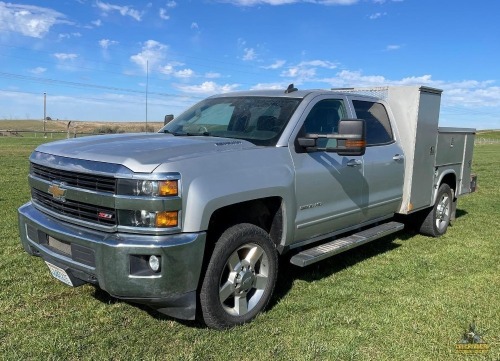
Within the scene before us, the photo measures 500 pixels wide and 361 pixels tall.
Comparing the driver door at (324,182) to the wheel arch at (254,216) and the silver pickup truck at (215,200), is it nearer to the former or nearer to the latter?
the silver pickup truck at (215,200)

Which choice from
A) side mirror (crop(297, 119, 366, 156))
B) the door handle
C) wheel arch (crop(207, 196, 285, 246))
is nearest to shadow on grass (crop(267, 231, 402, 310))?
wheel arch (crop(207, 196, 285, 246))

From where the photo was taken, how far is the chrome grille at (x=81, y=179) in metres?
3.29

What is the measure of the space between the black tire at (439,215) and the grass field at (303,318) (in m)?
1.16

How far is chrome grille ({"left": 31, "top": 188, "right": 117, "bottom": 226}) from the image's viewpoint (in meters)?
3.31

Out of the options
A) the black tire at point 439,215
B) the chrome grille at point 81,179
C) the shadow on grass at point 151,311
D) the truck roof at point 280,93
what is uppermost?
the truck roof at point 280,93

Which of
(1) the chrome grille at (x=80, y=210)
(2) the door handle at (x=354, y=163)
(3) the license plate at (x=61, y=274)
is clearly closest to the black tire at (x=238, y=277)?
(1) the chrome grille at (x=80, y=210)

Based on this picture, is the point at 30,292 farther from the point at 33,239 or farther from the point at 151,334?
the point at 151,334

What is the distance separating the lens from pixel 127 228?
325cm

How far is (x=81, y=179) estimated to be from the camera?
11.4ft

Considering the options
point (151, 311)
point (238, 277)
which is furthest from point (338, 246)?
point (151, 311)

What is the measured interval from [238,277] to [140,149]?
1.28 m

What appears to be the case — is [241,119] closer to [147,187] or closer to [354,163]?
[354,163]

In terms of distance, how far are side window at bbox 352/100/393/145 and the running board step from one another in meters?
1.03

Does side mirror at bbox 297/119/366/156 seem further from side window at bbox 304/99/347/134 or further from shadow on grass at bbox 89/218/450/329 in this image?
shadow on grass at bbox 89/218/450/329
